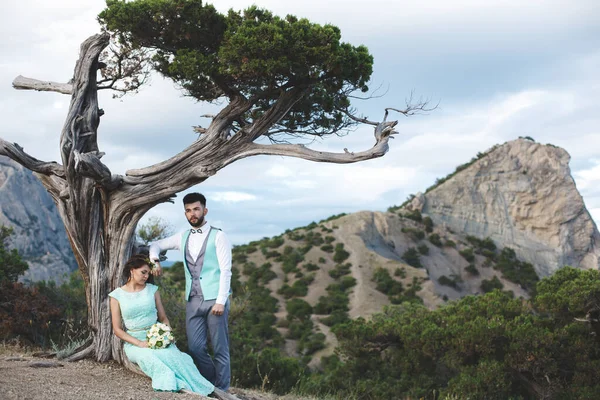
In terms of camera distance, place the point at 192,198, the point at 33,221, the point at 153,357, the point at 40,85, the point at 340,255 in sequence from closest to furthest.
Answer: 1. the point at 153,357
2. the point at 192,198
3. the point at 40,85
4. the point at 340,255
5. the point at 33,221

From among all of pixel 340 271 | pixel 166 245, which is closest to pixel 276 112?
pixel 166 245

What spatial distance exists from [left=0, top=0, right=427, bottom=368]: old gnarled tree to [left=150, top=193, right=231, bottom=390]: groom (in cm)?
166

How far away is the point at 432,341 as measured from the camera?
1686 cm

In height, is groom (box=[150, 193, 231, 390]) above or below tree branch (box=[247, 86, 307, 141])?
below

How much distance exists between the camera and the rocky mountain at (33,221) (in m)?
53.9

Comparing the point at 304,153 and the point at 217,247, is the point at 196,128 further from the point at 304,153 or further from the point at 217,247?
the point at 217,247

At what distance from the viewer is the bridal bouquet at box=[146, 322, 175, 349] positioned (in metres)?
7.40

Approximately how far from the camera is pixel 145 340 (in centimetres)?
758

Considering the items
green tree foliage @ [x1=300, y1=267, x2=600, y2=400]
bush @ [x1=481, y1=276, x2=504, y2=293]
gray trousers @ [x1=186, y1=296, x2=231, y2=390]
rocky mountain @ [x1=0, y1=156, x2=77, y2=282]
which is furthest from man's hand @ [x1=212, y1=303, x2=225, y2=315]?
rocky mountain @ [x1=0, y1=156, x2=77, y2=282]

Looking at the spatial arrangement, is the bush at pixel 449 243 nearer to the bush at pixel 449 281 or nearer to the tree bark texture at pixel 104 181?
the bush at pixel 449 281

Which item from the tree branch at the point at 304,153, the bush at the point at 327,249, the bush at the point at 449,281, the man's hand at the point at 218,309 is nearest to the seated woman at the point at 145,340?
the man's hand at the point at 218,309

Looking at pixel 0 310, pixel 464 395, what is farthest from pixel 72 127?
pixel 464 395

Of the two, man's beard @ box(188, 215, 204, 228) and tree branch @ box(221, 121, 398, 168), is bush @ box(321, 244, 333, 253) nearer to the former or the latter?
Answer: tree branch @ box(221, 121, 398, 168)

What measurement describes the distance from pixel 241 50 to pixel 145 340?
4.27m
